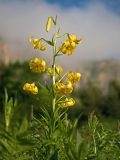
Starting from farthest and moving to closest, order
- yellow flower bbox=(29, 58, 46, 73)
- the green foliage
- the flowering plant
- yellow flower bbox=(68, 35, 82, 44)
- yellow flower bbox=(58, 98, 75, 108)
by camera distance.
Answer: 1. yellow flower bbox=(29, 58, 46, 73)
2. yellow flower bbox=(68, 35, 82, 44)
3. yellow flower bbox=(58, 98, 75, 108)
4. the flowering plant
5. the green foliage

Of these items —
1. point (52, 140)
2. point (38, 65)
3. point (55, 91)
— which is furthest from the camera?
point (38, 65)

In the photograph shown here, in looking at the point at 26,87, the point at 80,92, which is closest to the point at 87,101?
the point at 80,92

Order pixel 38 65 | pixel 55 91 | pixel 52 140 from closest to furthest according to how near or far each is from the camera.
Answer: pixel 52 140 → pixel 55 91 → pixel 38 65

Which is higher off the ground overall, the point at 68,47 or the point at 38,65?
the point at 68,47

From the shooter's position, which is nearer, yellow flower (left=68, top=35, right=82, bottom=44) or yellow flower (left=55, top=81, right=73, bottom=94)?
yellow flower (left=55, top=81, right=73, bottom=94)

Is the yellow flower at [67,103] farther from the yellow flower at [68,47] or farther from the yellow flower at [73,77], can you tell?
the yellow flower at [68,47]

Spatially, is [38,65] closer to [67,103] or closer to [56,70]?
[56,70]

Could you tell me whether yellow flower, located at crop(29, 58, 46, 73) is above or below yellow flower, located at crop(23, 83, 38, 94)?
above

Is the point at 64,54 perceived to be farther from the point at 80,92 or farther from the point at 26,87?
the point at 80,92

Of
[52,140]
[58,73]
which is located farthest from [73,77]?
[52,140]


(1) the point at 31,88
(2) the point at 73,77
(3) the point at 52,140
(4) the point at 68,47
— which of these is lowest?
(3) the point at 52,140

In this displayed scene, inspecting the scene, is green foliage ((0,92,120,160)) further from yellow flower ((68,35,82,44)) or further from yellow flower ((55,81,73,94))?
yellow flower ((68,35,82,44))

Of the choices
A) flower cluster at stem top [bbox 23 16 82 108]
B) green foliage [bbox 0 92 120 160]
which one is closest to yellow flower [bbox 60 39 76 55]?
flower cluster at stem top [bbox 23 16 82 108]
